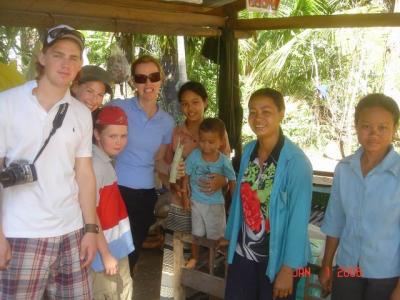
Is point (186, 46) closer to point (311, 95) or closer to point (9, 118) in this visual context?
point (9, 118)

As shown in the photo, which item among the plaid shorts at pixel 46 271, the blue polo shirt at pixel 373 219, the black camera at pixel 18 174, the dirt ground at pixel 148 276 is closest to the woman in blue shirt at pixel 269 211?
the blue polo shirt at pixel 373 219

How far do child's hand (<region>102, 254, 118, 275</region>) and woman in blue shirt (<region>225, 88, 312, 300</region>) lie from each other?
0.62 m

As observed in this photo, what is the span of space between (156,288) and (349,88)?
26.4 ft

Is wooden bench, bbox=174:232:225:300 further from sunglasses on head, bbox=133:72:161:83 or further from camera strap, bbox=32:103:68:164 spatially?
camera strap, bbox=32:103:68:164

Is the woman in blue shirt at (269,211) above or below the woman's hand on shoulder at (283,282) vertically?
above

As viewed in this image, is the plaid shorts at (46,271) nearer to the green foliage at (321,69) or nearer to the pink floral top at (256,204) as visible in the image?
the pink floral top at (256,204)

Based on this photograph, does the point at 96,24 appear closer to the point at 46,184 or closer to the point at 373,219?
the point at 46,184

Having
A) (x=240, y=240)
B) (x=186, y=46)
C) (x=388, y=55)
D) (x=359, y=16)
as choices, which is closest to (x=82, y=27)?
(x=240, y=240)

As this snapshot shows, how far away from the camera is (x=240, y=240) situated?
2486 mm

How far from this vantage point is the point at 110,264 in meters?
2.35

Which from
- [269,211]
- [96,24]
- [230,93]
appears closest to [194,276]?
[269,211]

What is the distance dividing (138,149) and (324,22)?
2071mm

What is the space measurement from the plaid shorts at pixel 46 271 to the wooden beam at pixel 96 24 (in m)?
1.55

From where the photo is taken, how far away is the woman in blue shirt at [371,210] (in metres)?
2.07
